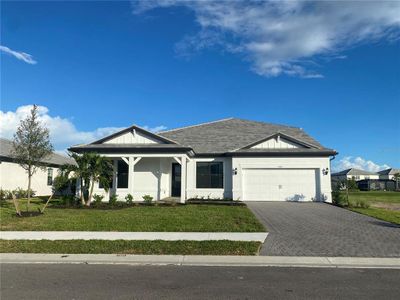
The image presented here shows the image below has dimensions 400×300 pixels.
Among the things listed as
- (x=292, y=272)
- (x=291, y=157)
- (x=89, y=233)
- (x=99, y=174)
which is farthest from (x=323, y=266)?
(x=291, y=157)

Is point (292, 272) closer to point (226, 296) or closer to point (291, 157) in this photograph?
point (226, 296)

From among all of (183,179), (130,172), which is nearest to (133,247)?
(183,179)

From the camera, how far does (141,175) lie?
1016 inches

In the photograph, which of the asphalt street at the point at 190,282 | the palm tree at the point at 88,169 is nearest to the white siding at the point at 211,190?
the palm tree at the point at 88,169

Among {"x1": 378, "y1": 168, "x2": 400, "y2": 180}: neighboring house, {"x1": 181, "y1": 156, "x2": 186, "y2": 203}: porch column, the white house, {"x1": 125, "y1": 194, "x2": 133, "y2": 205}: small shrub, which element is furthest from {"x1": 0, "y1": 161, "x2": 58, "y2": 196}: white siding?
{"x1": 378, "y1": 168, "x2": 400, "y2": 180}: neighboring house

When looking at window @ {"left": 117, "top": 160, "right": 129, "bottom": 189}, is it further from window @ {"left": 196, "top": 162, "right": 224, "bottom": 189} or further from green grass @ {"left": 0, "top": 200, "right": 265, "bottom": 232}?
green grass @ {"left": 0, "top": 200, "right": 265, "bottom": 232}

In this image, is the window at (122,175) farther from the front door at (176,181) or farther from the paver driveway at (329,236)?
the paver driveway at (329,236)

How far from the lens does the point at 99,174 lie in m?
21.7

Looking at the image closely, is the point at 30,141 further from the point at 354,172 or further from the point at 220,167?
the point at 354,172

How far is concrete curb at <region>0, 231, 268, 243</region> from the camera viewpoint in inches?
446

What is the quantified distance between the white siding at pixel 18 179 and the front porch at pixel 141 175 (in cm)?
477

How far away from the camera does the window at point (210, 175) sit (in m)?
26.3

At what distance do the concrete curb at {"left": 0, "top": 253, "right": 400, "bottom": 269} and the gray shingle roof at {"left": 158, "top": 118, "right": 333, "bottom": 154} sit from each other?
1729cm

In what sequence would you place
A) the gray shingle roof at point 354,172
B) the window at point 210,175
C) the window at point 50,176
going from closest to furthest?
the window at point 210,175 < the window at point 50,176 < the gray shingle roof at point 354,172
